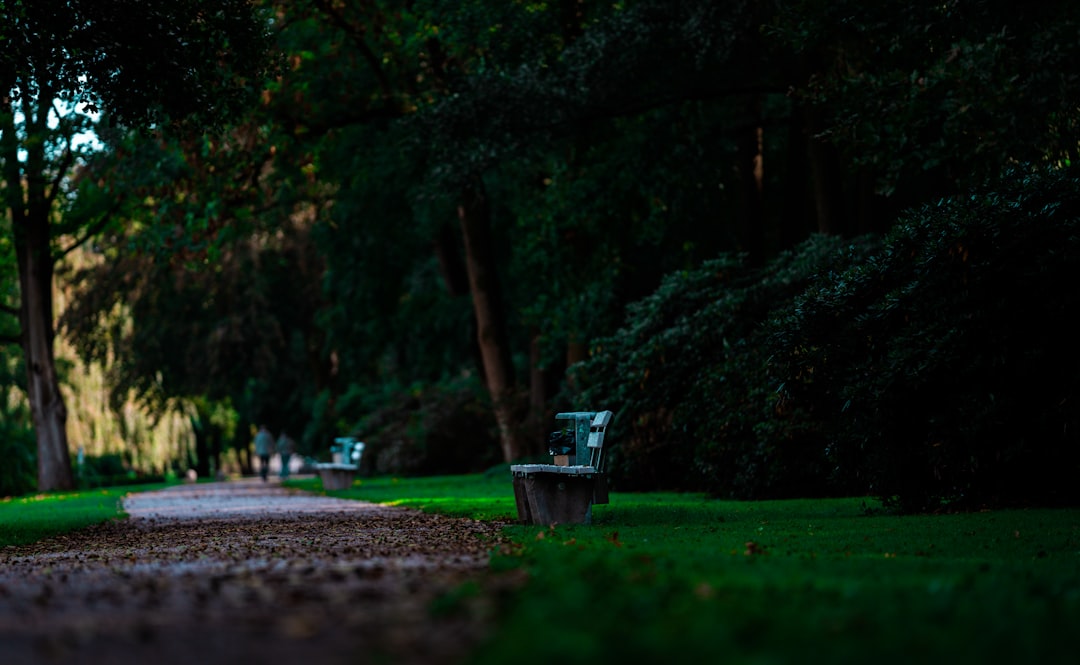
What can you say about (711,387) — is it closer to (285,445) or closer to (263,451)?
(263,451)

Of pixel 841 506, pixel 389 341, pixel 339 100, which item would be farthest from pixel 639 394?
pixel 389 341

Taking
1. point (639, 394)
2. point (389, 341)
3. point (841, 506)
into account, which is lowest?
point (841, 506)

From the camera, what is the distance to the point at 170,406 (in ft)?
169

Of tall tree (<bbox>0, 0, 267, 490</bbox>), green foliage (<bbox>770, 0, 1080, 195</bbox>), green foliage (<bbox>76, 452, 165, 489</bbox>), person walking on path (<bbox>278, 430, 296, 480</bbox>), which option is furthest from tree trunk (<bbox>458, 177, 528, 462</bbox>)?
person walking on path (<bbox>278, 430, 296, 480</bbox>)

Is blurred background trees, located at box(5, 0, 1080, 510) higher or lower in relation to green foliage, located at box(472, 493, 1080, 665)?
higher

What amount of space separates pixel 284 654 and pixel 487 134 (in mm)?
19794

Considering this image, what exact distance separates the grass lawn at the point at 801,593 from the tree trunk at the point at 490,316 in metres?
19.4

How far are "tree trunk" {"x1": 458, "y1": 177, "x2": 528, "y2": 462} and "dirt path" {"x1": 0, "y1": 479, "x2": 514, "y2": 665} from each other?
714 inches

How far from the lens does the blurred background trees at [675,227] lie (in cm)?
1408

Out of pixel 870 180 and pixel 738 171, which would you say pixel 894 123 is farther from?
pixel 738 171

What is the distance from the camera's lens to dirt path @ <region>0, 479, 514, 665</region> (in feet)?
18.0

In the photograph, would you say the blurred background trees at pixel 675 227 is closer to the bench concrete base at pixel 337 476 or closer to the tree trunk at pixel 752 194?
the tree trunk at pixel 752 194

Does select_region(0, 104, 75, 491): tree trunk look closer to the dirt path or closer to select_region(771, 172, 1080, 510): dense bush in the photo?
the dirt path

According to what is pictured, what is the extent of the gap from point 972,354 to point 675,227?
1417 cm
